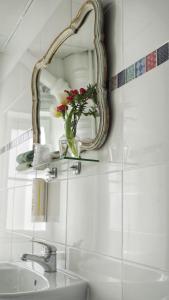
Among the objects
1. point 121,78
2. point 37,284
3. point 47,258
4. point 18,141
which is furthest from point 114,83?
point 18,141

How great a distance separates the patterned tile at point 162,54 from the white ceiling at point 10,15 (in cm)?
153

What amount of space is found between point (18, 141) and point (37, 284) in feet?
4.22

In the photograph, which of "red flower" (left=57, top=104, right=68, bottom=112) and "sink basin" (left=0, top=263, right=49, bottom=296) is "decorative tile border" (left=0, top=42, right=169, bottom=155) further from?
"sink basin" (left=0, top=263, right=49, bottom=296)

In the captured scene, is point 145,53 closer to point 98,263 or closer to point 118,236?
point 118,236

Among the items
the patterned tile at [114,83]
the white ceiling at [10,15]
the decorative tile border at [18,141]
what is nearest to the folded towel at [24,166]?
the decorative tile border at [18,141]

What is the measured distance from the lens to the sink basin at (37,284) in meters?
1.40

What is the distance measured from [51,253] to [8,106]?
164 centimetres

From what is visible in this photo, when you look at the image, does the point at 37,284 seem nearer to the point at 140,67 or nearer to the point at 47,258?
the point at 47,258

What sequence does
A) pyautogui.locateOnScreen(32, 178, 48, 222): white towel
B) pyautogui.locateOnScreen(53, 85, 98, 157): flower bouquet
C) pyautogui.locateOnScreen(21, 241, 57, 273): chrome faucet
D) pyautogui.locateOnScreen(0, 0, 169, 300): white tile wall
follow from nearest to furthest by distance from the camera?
pyautogui.locateOnScreen(0, 0, 169, 300): white tile wall < pyautogui.locateOnScreen(53, 85, 98, 157): flower bouquet < pyautogui.locateOnScreen(21, 241, 57, 273): chrome faucet < pyautogui.locateOnScreen(32, 178, 48, 222): white towel

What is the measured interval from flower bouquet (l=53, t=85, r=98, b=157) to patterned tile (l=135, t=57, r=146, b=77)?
0.28 m

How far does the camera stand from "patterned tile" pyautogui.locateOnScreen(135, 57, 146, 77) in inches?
54.6

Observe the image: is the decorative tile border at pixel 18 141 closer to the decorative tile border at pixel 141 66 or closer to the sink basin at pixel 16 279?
the sink basin at pixel 16 279

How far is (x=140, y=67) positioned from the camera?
141 cm

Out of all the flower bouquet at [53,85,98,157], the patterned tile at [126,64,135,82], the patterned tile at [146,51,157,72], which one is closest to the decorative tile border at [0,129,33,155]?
the flower bouquet at [53,85,98,157]
